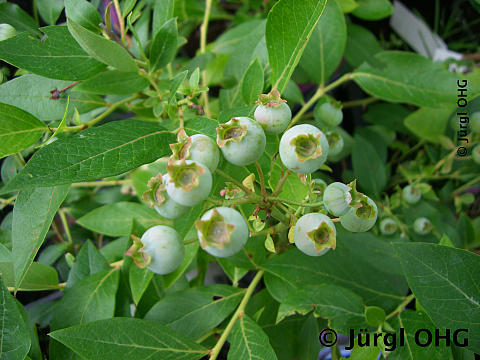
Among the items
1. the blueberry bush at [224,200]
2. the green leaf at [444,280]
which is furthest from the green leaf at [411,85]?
the green leaf at [444,280]

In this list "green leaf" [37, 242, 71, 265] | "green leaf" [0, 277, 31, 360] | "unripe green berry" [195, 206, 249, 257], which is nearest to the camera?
"unripe green berry" [195, 206, 249, 257]

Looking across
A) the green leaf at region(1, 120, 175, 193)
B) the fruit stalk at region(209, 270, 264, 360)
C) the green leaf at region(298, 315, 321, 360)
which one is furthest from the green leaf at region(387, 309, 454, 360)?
the green leaf at region(1, 120, 175, 193)

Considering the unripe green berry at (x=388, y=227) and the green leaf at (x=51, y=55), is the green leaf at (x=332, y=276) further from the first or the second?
the green leaf at (x=51, y=55)

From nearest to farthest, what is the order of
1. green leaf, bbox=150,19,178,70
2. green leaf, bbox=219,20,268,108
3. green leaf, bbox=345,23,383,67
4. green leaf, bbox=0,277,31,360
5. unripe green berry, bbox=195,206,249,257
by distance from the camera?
1. unripe green berry, bbox=195,206,249,257
2. green leaf, bbox=0,277,31,360
3. green leaf, bbox=150,19,178,70
4. green leaf, bbox=219,20,268,108
5. green leaf, bbox=345,23,383,67

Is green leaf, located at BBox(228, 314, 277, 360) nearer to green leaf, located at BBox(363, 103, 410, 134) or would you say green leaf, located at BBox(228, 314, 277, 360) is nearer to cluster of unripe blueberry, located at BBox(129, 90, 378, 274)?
cluster of unripe blueberry, located at BBox(129, 90, 378, 274)

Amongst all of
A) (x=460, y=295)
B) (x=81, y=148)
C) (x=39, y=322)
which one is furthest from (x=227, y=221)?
(x=39, y=322)

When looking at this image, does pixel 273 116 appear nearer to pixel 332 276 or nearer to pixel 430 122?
pixel 332 276
